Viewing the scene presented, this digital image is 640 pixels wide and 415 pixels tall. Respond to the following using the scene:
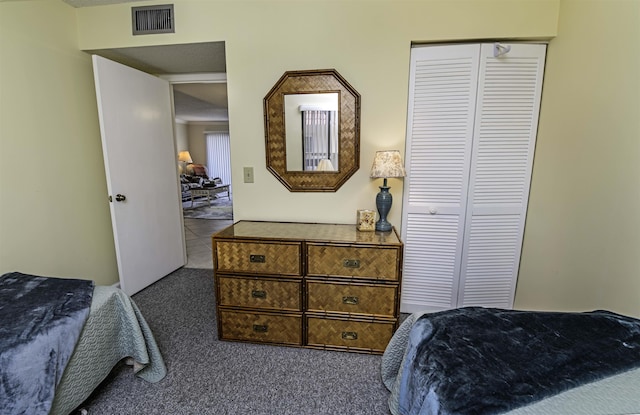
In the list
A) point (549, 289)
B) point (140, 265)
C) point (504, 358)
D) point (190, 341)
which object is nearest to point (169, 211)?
point (140, 265)

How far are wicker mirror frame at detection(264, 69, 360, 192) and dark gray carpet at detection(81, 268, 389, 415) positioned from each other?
1.19 meters

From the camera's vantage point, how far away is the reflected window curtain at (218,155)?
30.2 ft

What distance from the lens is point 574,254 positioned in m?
1.72

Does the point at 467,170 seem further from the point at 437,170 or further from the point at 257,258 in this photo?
the point at 257,258

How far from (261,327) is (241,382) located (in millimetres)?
355

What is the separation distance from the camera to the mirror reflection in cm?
208

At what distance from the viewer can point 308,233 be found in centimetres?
192

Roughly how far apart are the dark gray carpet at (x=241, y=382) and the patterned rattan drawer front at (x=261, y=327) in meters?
0.06

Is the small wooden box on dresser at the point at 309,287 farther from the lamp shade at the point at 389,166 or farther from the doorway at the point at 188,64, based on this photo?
the doorway at the point at 188,64

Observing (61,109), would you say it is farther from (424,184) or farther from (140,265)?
(424,184)

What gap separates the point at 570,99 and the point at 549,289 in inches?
49.2

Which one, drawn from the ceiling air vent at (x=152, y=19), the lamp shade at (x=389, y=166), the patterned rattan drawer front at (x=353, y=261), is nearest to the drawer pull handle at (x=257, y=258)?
the patterned rattan drawer front at (x=353, y=261)

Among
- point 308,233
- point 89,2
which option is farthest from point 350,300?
point 89,2

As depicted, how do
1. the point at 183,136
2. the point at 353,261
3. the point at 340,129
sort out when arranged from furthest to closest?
the point at 183,136 < the point at 340,129 < the point at 353,261
